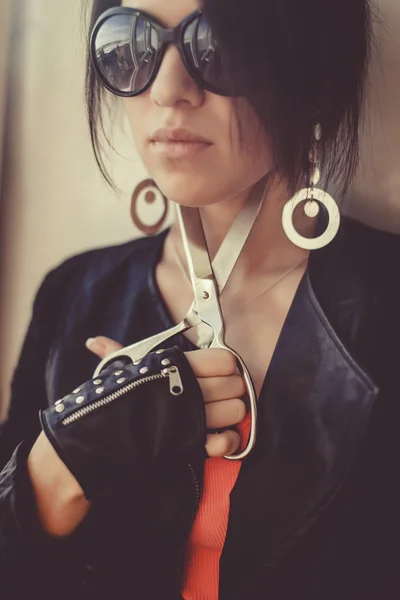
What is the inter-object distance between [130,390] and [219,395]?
10 centimetres

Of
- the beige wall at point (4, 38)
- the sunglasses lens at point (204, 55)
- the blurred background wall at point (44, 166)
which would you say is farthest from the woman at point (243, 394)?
the beige wall at point (4, 38)

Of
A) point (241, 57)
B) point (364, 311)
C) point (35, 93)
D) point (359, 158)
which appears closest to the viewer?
point (241, 57)

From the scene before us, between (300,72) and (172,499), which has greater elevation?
(300,72)

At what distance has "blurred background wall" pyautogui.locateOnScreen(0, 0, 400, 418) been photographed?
104cm

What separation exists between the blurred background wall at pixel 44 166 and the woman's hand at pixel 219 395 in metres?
0.49

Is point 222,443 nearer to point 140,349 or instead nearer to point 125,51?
point 140,349

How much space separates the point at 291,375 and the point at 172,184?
25 cm

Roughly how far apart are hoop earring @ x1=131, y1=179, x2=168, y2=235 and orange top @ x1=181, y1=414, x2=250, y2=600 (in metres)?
0.45

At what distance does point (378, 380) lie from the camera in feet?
1.96

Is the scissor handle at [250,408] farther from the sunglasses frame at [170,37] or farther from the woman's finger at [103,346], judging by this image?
the sunglasses frame at [170,37]

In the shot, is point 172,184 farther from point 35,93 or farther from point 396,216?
point 35,93

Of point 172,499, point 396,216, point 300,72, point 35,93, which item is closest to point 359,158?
point 396,216

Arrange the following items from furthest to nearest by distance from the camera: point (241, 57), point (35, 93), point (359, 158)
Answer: point (35, 93) < point (359, 158) < point (241, 57)

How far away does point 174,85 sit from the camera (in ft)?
1.78
